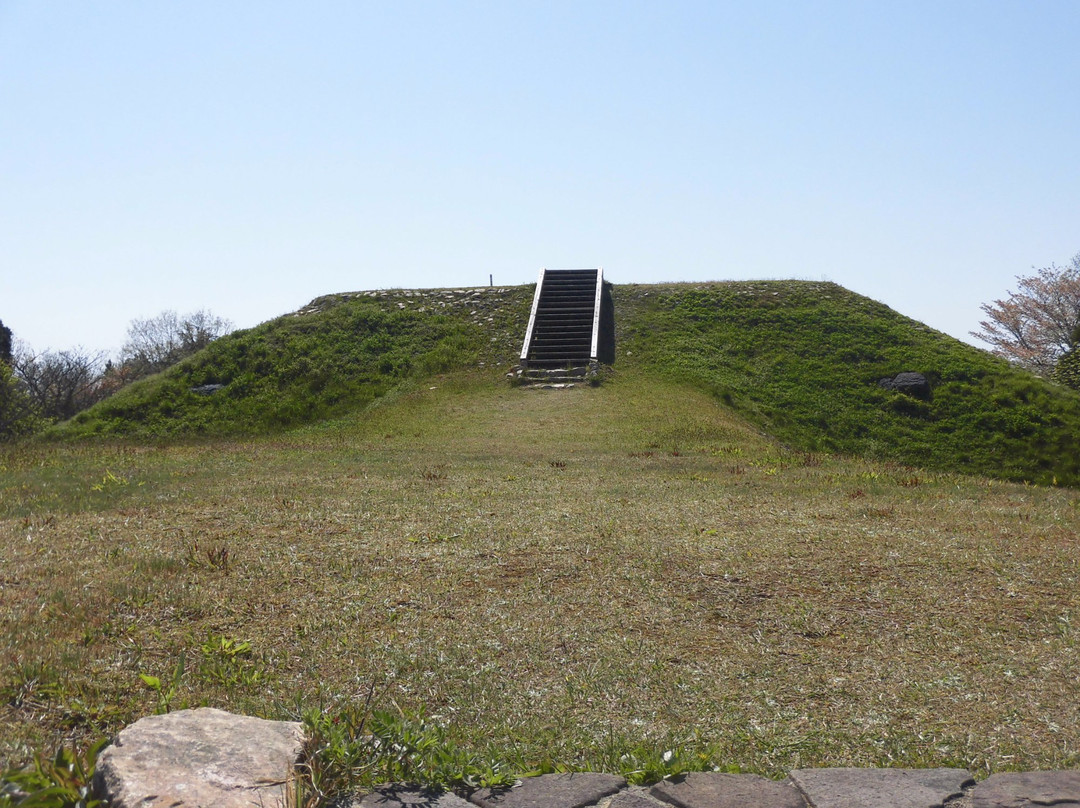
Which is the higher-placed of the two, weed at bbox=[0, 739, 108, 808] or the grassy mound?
the grassy mound

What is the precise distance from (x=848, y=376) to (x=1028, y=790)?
2311 centimetres

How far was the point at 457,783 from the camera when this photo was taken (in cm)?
331

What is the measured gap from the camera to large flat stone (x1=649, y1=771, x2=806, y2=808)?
3189 millimetres

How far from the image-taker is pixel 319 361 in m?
25.9

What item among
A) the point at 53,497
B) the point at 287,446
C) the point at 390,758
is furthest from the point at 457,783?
the point at 287,446

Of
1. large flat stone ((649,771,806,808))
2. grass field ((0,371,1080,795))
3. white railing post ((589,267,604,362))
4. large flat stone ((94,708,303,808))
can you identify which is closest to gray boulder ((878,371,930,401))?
white railing post ((589,267,604,362))

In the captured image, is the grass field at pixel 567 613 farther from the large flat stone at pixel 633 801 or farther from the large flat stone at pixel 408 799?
the large flat stone at pixel 408 799

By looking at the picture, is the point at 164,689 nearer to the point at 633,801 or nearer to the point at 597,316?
the point at 633,801

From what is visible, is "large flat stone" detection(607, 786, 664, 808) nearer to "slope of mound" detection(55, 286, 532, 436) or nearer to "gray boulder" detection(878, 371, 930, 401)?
"slope of mound" detection(55, 286, 532, 436)

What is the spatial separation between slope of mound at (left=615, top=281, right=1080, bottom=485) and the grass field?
437 inches

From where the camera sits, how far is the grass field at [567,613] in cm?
417

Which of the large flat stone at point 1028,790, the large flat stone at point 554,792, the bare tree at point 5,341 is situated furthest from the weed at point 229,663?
the bare tree at point 5,341

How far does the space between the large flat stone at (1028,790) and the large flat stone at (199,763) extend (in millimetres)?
2540

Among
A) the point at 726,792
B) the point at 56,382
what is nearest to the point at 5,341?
the point at 56,382
